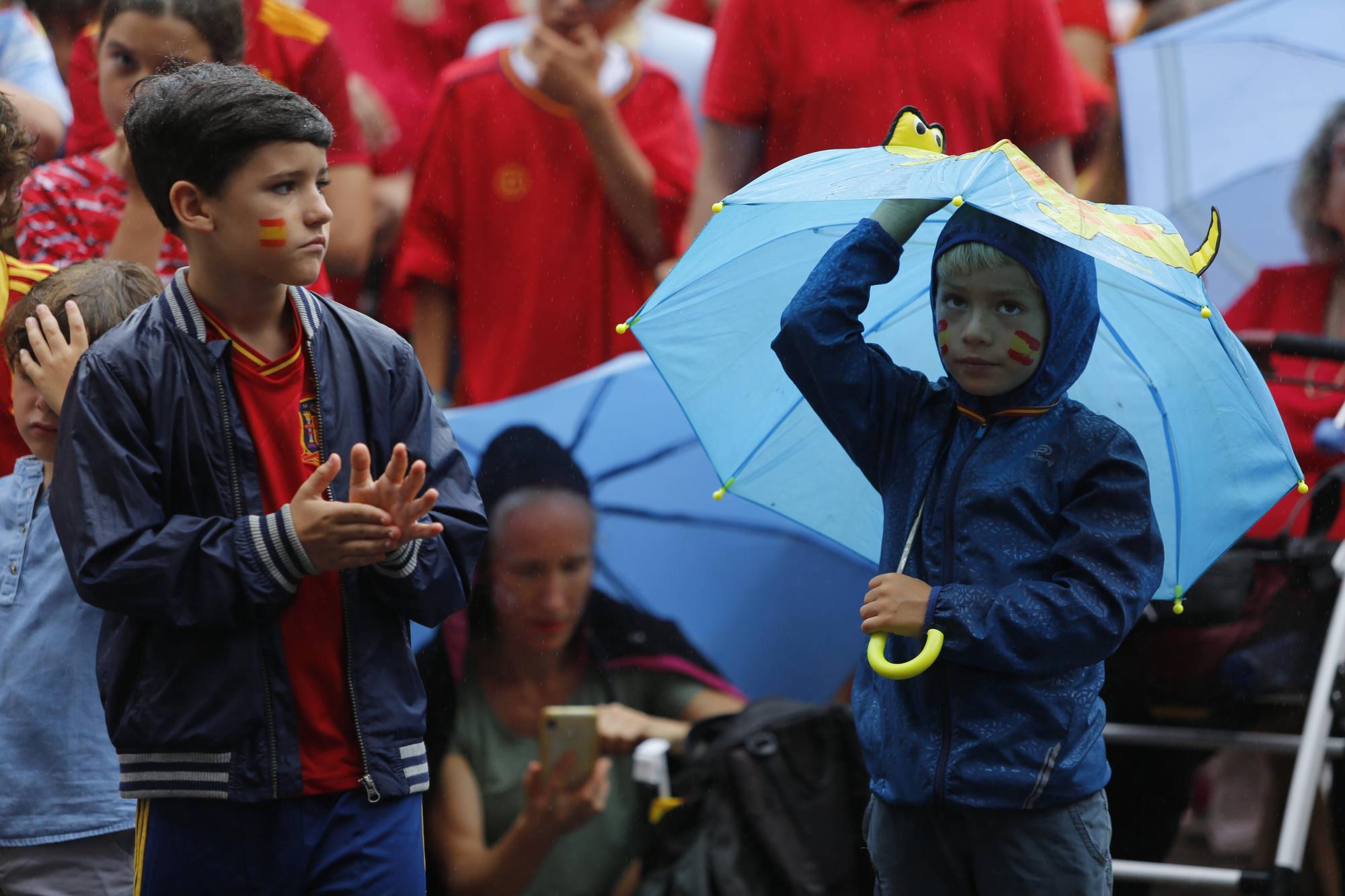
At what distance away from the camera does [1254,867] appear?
4.23 metres

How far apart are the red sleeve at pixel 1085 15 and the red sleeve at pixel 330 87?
2.62 meters

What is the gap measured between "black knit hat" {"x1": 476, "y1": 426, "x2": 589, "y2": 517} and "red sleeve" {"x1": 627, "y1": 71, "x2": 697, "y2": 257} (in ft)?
2.64

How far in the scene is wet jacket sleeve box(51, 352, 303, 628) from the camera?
91.8 inches

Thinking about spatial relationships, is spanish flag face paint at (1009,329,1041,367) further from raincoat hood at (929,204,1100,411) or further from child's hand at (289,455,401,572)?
child's hand at (289,455,401,572)


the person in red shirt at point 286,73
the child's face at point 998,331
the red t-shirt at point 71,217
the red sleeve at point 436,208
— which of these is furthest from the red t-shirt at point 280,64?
the child's face at point 998,331

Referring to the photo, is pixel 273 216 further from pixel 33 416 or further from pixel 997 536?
pixel 997 536

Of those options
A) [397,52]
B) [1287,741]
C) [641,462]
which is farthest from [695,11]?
[1287,741]

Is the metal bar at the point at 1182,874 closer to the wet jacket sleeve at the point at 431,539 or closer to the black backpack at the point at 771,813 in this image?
the black backpack at the point at 771,813

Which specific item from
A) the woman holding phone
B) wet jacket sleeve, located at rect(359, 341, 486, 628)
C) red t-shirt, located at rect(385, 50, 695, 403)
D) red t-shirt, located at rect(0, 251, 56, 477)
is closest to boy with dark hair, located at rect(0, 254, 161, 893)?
red t-shirt, located at rect(0, 251, 56, 477)

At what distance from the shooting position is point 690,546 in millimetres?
4242

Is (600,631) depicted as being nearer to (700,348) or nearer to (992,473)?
(700,348)

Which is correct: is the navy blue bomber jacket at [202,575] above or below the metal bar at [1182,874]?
above

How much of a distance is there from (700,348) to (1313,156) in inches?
96.9

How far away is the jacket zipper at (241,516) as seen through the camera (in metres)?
2.39
